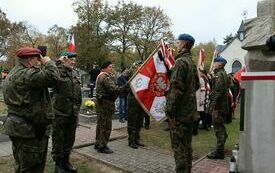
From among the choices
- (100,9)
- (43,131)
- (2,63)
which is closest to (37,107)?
(43,131)

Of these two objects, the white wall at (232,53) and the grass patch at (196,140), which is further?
the white wall at (232,53)

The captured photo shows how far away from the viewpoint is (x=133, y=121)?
28.7 feet

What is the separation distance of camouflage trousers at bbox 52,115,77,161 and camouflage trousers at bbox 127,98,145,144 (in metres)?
2.40

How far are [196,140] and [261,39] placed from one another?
684 cm

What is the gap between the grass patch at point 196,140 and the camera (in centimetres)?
857

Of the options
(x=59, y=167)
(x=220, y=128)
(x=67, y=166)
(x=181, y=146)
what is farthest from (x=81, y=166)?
(x=220, y=128)

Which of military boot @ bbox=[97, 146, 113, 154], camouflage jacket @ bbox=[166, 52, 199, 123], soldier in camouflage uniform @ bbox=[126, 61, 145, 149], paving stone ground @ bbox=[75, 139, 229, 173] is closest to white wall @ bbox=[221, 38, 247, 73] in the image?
soldier in camouflage uniform @ bbox=[126, 61, 145, 149]

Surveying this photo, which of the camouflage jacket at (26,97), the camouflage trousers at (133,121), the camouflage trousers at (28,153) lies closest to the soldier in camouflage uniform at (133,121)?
the camouflage trousers at (133,121)

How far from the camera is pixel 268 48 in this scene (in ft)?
10.0

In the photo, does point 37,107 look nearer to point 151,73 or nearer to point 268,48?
point 268,48

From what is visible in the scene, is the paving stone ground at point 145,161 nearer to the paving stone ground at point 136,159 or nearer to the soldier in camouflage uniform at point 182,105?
the paving stone ground at point 136,159

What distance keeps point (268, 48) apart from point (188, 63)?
244cm

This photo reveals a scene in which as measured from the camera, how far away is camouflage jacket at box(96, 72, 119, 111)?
25.8 ft

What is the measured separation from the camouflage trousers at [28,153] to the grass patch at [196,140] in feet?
13.4
